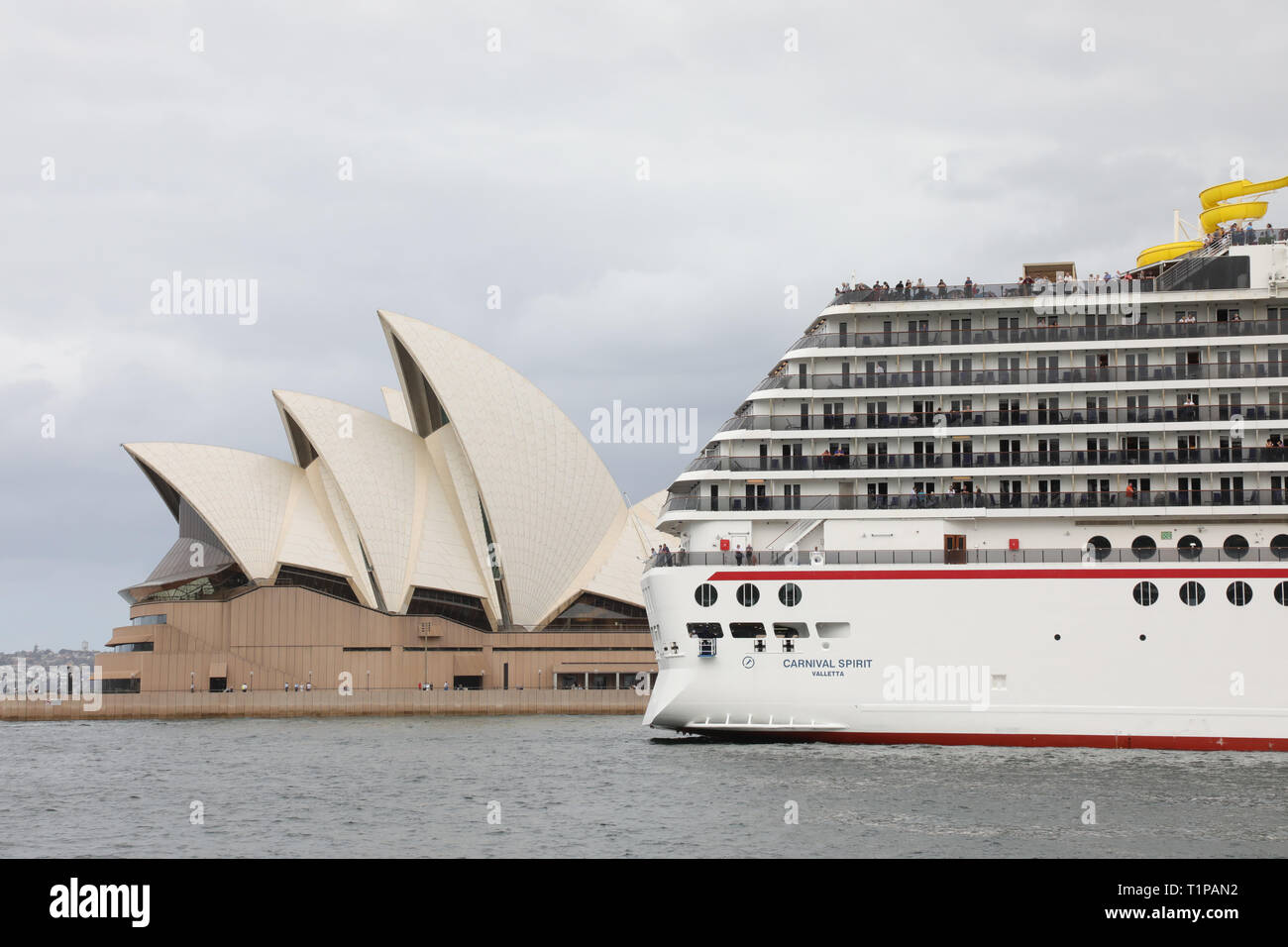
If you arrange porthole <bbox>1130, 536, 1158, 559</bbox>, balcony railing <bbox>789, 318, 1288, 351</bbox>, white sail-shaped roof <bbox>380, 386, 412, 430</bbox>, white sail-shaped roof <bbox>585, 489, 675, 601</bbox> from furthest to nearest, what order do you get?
white sail-shaped roof <bbox>380, 386, 412, 430</bbox> → white sail-shaped roof <bbox>585, 489, 675, 601</bbox> → balcony railing <bbox>789, 318, 1288, 351</bbox> → porthole <bbox>1130, 536, 1158, 559</bbox>

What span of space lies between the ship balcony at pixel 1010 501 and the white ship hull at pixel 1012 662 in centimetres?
251

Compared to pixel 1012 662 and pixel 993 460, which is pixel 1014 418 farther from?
pixel 1012 662

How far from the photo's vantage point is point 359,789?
29953mm

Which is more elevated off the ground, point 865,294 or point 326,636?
point 865,294

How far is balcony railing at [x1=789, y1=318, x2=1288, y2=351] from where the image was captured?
130ft

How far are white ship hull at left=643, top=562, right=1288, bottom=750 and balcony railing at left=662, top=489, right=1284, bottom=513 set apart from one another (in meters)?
2.61

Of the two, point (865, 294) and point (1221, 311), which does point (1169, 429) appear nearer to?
point (1221, 311)

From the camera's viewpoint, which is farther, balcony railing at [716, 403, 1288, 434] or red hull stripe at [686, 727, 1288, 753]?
balcony railing at [716, 403, 1288, 434]

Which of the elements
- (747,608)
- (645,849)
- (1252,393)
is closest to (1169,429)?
(1252,393)

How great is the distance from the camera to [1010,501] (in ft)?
127

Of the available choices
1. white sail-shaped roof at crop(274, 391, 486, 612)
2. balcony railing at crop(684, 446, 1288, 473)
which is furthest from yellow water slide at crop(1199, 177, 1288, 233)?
white sail-shaped roof at crop(274, 391, 486, 612)

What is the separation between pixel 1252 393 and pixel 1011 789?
1807cm

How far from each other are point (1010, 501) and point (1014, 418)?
2.63 metres

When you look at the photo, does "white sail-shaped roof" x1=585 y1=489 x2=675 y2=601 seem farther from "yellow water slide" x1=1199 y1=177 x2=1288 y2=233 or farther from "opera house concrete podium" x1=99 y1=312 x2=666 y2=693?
"yellow water slide" x1=1199 y1=177 x2=1288 y2=233
